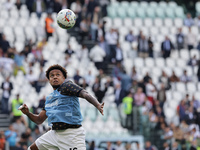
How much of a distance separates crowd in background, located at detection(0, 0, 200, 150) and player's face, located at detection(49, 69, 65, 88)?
764cm

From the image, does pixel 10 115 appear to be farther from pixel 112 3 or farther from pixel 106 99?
pixel 112 3

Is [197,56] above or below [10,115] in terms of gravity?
above

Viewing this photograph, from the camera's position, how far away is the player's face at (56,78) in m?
7.65

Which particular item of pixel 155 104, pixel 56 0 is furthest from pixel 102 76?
pixel 56 0

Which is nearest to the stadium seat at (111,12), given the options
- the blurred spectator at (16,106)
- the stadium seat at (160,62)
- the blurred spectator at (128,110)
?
the stadium seat at (160,62)

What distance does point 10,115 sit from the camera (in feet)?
54.9

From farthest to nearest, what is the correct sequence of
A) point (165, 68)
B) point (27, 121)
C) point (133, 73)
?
point (165, 68)
point (133, 73)
point (27, 121)

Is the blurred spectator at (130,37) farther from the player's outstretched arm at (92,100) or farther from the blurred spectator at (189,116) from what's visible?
the player's outstretched arm at (92,100)

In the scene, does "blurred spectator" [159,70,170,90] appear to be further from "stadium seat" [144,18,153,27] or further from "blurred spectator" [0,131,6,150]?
"blurred spectator" [0,131,6,150]

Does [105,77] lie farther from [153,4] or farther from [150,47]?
[153,4]

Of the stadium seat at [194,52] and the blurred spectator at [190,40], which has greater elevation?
the blurred spectator at [190,40]

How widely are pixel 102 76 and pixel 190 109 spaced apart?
345 cm

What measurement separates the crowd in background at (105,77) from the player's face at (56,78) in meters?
7.64

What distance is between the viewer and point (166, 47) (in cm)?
2269
